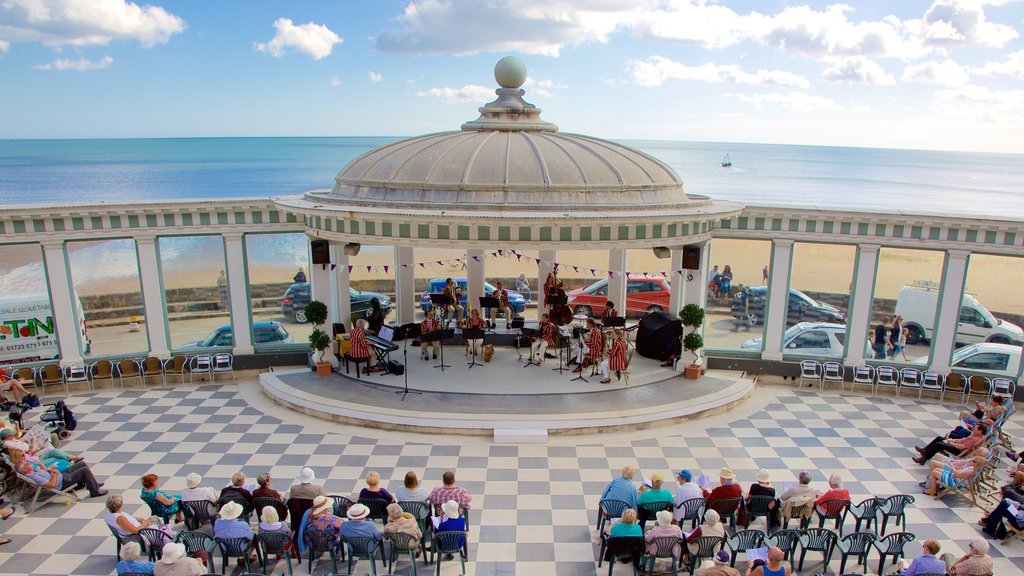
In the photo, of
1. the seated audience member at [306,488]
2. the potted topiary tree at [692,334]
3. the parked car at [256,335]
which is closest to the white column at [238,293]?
the parked car at [256,335]

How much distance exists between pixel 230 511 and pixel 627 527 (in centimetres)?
541

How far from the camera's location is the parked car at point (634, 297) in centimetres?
2312

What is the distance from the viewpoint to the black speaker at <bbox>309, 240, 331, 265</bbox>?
16.9 meters

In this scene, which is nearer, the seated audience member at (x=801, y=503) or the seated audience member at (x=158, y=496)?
the seated audience member at (x=158, y=496)

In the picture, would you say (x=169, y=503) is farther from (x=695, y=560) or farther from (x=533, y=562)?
(x=695, y=560)

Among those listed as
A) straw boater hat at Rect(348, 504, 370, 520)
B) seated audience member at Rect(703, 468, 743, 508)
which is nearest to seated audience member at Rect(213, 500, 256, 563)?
straw boater hat at Rect(348, 504, 370, 520)

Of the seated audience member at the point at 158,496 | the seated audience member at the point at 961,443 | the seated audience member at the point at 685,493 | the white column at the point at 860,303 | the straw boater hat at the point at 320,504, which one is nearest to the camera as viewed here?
the straw boater hat at the point at 320,504

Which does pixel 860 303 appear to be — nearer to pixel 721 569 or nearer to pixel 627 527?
pixel 627 527

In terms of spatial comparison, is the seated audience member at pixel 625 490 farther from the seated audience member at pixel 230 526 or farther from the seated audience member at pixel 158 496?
the seated audience member at pixel 158 496

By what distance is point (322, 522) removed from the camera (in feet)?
29.3

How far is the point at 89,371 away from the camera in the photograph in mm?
16562

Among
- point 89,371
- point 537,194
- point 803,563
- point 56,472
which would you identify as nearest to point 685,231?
point 537,194

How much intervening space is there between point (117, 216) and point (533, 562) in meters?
13.8

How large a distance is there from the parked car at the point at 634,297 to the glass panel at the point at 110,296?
1369 centimetres
